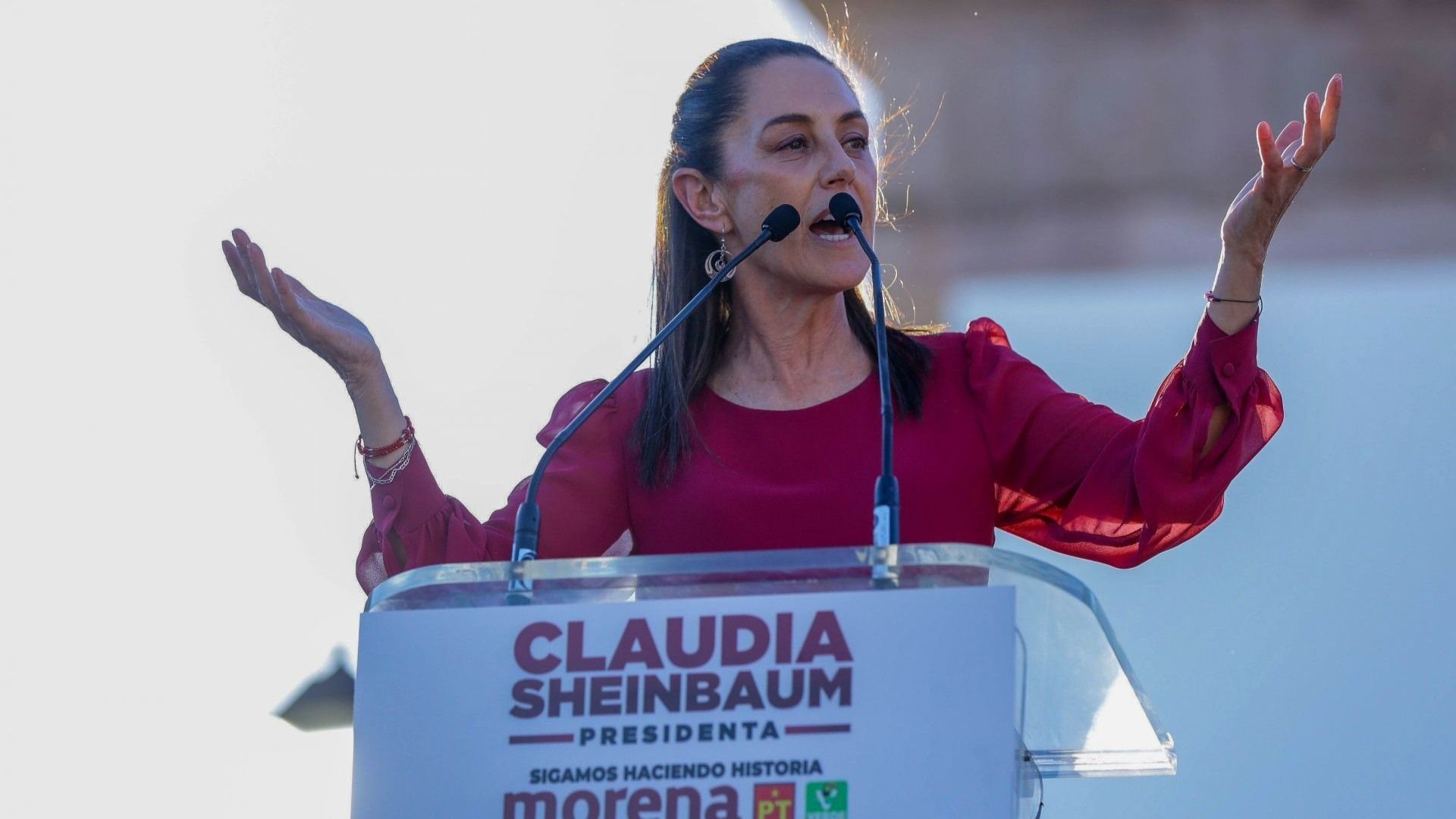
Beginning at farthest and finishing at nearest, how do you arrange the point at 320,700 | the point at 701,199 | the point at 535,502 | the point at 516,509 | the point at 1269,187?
the point at 320,700 < the point at 701,199 < the point at 516,509 < the point at 1269,187 < the point at 535,502

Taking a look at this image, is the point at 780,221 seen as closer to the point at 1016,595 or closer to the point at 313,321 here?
the point at 313,321

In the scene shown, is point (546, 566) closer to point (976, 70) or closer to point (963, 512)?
point (963, 512)

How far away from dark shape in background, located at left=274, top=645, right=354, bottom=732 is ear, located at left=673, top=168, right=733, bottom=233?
1.65 m

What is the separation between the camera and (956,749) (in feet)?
4.21

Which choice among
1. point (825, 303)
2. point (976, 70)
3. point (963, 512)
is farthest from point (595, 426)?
point (976, 70)

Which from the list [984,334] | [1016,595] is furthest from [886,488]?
[984,334]

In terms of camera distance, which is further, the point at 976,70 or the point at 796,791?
the point at 976,70

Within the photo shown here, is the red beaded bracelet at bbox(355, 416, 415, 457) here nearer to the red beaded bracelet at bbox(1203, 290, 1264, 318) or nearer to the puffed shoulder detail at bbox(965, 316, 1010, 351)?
the puffed shoulder detail at bbox(965, 316, 1010, 351)

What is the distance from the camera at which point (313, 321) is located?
1.95m

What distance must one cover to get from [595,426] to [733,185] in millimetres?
404

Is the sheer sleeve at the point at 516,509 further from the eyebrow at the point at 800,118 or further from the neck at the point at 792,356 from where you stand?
the eyebrow at the point at 800,118

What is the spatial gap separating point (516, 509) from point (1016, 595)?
1049 millimetres

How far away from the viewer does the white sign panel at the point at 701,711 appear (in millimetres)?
1287

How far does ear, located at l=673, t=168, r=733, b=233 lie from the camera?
2541 millimetres
